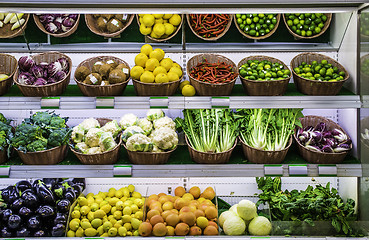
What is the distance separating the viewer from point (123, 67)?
3029 millimetres

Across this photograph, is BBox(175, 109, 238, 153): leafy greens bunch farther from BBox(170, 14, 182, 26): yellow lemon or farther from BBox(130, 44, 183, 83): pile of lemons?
BBox(170, 14, 182, 26): yellow lemon

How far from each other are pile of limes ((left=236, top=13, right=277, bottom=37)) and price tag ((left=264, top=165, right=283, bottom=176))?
117 cm

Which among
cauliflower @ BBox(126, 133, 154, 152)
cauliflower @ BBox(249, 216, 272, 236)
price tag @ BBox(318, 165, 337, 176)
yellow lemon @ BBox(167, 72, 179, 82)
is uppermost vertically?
yellow lemon @ BBox(167, 72, 179, 82)

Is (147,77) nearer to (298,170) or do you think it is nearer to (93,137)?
(93,137)

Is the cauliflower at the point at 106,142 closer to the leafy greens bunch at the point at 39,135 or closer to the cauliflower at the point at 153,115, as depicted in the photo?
the leafy greens bunch at the point at 39,135

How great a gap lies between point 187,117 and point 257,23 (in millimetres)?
1019

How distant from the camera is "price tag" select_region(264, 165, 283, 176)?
2.93 metres

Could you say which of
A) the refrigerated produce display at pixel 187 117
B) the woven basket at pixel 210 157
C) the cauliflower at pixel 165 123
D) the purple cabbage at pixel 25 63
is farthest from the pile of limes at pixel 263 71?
the purple cabbage at pixel 25 63

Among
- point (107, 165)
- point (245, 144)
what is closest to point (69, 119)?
point (107, 165)

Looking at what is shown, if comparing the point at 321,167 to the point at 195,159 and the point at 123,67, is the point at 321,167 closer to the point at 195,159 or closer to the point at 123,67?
the point at 195,159

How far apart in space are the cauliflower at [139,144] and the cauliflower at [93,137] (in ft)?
0.91

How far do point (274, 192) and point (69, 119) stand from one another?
1.96 meters

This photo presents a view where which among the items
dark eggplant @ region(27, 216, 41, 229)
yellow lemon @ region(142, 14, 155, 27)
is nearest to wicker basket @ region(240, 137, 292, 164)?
yellow lemon @ region(142, 14, 155, 27)

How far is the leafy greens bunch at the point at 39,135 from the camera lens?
2.94 m
